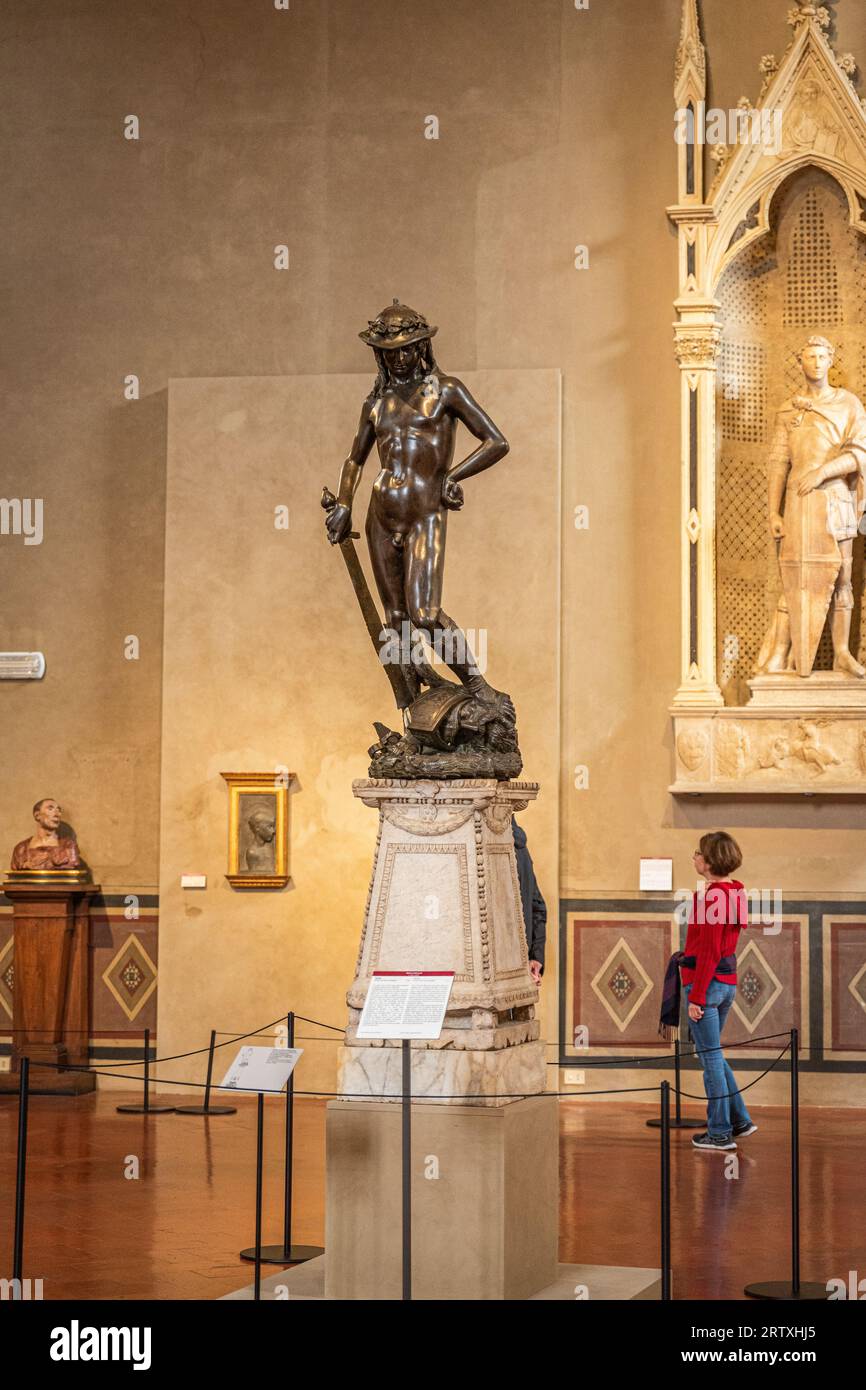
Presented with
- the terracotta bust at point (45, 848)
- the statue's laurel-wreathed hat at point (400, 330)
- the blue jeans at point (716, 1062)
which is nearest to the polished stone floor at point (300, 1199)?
the blue jeans at point (716, 1062)

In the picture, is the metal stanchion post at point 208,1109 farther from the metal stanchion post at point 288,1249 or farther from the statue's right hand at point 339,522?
the statue's right hand at point 339,522

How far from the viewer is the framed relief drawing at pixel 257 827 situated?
39.1 feet

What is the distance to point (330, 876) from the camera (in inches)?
469

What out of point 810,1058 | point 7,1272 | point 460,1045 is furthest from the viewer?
point 810,1058

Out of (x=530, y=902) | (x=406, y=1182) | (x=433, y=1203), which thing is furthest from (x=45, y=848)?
(x=406, y=1182)

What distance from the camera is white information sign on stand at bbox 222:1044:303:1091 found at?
5953 millimetres

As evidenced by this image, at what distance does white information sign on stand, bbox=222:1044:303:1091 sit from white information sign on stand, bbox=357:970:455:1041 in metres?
0.28

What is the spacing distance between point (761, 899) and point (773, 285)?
4.23 meters

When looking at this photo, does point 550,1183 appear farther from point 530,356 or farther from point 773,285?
point 773,285

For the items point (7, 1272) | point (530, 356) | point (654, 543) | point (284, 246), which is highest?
point (284, 246)

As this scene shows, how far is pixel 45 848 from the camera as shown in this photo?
39.9 ft

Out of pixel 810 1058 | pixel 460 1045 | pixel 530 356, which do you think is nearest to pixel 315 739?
pixel 530 356

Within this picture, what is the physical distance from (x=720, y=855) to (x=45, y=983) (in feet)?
16.5

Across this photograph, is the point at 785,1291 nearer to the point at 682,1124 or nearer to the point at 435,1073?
the point at 435,1073
